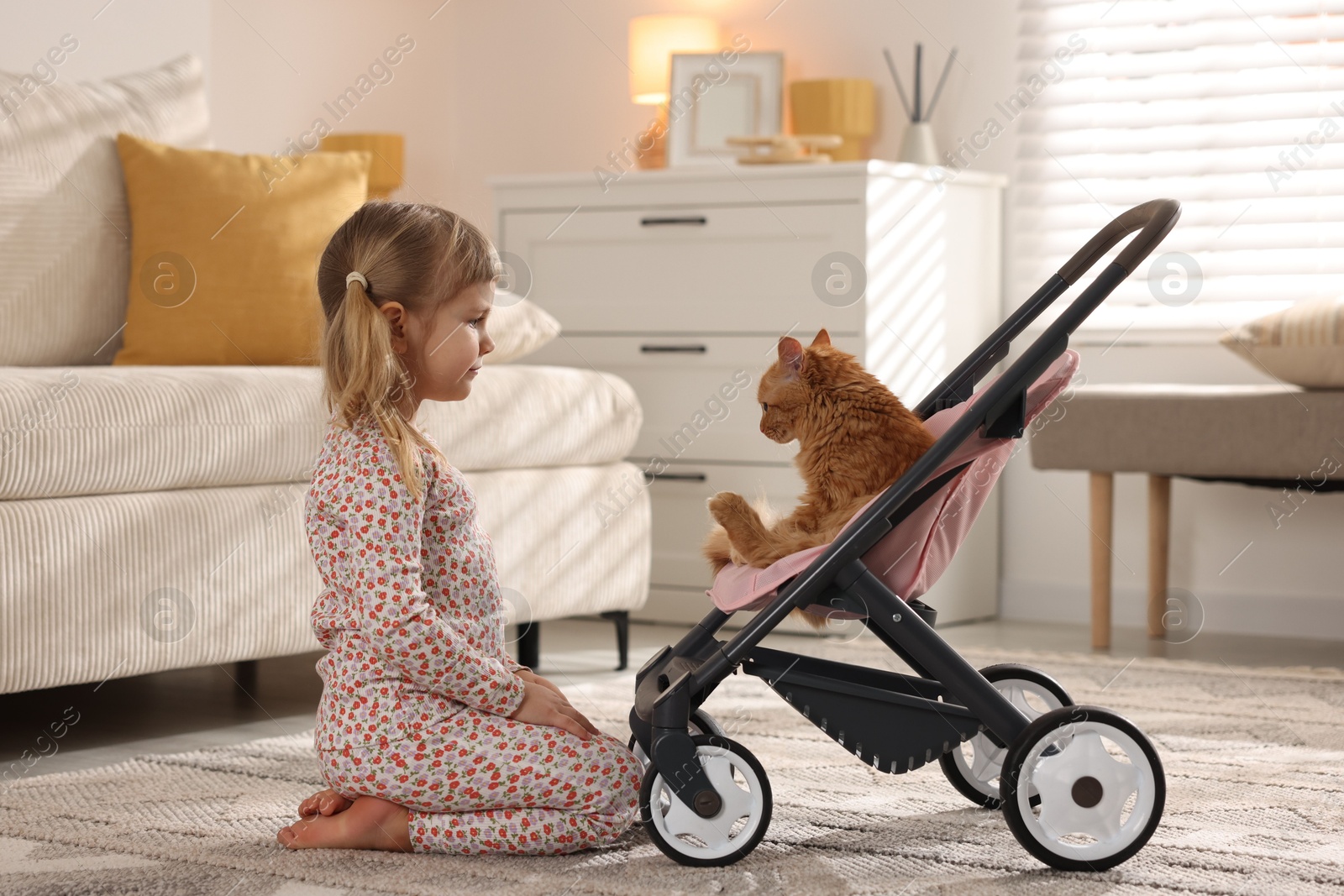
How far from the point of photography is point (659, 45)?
11.4 ft

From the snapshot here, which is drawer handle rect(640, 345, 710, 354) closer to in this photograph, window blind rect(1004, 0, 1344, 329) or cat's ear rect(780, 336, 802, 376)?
window blind rect(1004, 0, 1344, 329)

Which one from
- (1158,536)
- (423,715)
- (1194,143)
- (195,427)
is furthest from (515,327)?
(1194,143)

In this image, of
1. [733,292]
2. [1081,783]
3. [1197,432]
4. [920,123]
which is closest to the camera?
[1081,783]

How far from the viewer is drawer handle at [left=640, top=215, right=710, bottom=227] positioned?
9.66 ft

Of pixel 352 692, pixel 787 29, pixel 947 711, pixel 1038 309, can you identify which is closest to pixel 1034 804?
pixel 947 711

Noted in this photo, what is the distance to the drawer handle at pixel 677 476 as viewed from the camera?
9.75 ft

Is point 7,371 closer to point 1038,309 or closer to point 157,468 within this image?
point 157,468

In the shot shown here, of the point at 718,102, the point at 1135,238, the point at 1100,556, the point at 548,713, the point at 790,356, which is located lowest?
the point at 1100,556

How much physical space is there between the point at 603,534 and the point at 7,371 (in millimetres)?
941

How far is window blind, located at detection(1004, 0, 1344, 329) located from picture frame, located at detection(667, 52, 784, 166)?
531 millimetres

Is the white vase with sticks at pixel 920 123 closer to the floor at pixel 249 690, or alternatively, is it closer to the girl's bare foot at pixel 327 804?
the floor at pixel 249 690

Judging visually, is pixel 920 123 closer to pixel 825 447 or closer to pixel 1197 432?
pixel 1197 432

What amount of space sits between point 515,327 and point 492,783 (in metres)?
1.10

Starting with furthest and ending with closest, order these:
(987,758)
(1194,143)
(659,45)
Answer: (659,45)
(1194,143)
(987,758)
